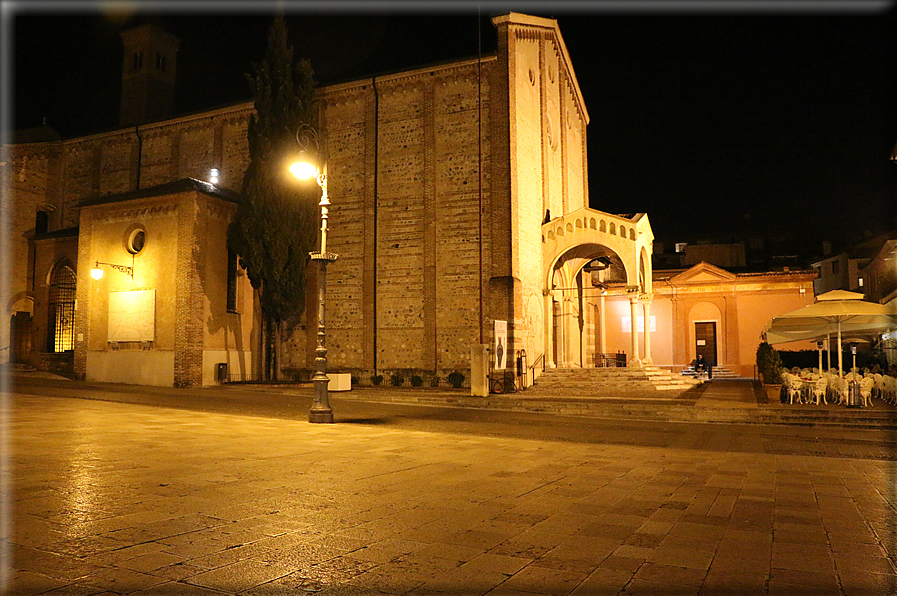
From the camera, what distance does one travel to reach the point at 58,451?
848 cm

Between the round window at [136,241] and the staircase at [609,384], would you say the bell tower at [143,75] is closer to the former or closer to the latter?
the round window at [136,241]

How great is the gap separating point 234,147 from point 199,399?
45.8 ft

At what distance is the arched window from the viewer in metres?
27.5

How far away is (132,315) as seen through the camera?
914 inches

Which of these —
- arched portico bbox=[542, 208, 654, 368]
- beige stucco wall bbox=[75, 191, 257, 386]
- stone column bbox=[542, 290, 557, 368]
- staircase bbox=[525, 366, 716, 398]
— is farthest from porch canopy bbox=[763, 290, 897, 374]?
beige stucco wall bbox=[75, 191, 257, 386]

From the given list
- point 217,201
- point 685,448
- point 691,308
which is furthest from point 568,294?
point 685,448

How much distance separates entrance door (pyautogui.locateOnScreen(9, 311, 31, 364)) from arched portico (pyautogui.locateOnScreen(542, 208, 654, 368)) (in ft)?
74.3

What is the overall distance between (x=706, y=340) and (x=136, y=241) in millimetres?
27288

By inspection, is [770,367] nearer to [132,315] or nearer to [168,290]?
[168,290]

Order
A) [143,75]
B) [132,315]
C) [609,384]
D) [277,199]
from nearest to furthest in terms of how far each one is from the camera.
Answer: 1. [609,384]
2. [132,315]
3. [277,199]
4. [143,75]

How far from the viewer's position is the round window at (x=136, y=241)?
934 inches

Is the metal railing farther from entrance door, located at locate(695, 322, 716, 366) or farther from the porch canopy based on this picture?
the porch canopy

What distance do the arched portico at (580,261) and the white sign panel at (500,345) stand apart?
4467 mm

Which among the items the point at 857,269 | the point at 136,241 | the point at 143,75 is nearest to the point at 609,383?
the point at 136,241
